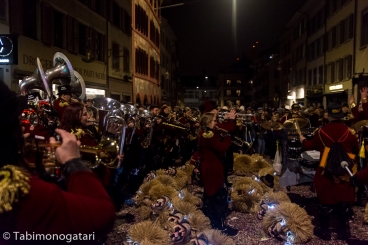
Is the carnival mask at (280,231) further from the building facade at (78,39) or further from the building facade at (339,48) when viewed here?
the building facade at (339,48)

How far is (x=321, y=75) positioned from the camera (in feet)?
102

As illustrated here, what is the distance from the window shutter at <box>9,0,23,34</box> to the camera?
11.4 metres

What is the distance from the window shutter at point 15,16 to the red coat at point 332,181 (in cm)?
1008

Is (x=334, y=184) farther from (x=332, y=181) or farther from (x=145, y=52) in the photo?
(x=145, y=52)

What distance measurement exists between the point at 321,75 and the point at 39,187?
32391mm

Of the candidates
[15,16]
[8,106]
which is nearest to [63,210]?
[8,106]

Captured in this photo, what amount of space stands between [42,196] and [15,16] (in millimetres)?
11869

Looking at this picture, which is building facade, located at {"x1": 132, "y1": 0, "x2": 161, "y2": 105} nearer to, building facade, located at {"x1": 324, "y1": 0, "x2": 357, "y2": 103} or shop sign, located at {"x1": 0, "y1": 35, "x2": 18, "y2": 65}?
building facade, located at {"x1": 324, "y1": 0, "x2": 357, "y2": 103}

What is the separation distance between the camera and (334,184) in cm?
543

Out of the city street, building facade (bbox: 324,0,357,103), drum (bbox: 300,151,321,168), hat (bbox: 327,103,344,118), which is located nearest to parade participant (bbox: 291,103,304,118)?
drum (bbox: 300,151,321,168)

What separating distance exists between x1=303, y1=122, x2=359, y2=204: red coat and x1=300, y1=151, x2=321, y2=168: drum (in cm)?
147

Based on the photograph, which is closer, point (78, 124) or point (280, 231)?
point (78, 124)

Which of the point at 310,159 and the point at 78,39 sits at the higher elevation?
the point at 78,39

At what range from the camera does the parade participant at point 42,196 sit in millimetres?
1418
